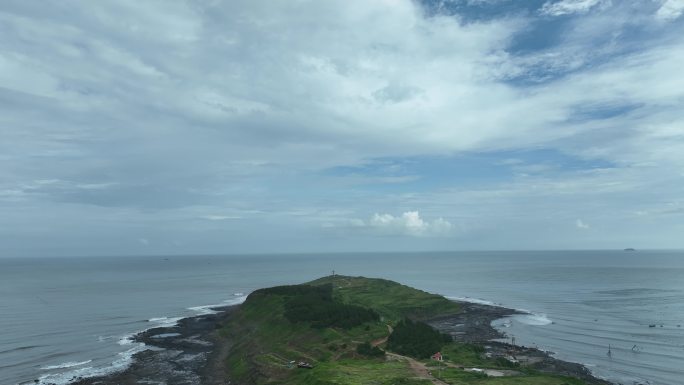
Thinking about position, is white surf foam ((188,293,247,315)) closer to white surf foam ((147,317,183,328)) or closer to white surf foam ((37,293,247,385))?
white surf foam ((147,317,183,328))

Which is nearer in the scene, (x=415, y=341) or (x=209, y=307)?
(x=415, y=341)

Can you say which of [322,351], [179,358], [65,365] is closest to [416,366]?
[322,351]

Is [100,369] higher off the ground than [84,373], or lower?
higher

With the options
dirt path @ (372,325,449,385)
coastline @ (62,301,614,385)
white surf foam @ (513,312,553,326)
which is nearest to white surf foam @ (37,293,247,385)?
coastline @ (62,301,614,385)

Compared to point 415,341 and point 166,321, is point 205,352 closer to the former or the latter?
point 166,321

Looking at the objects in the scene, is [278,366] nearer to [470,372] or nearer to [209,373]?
[209,373]

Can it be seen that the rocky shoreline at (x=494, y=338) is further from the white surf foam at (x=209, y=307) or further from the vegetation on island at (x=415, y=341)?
the white surf foam at (x=209, y=307)
